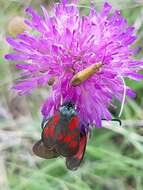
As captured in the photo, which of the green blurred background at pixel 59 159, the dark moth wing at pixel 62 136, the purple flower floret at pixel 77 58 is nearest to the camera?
the dark moth wing at pixel 62 136

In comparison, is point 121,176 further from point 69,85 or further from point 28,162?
point 69,85

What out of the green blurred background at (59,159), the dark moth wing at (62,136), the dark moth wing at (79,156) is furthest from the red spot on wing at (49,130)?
the green blurred background at (59,159)

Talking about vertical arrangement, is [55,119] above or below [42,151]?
above

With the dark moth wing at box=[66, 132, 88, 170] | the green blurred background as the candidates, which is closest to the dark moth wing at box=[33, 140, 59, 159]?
the dark moth wing at box=[66, 132, 88, 170]

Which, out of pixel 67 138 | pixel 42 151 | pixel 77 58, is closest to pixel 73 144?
pixel 67 138

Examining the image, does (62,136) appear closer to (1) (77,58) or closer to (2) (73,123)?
(2) (73,123)

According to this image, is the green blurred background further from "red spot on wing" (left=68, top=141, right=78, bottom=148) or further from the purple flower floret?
"red spot on wing" (left=68, top=141, right=78, bottom=148)

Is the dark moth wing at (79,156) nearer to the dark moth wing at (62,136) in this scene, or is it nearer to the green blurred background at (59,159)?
the dark moth wing at (62,136)
